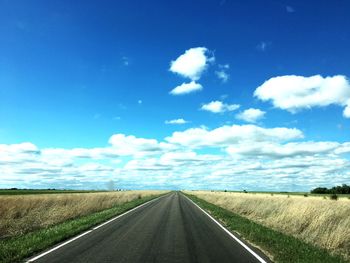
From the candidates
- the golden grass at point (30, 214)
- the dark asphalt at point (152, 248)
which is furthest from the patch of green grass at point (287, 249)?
the golden grass at point (30, 214)

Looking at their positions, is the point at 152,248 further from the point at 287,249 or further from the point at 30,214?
the point at 30,214

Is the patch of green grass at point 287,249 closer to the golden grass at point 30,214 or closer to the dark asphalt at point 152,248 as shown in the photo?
the dark asphalt at point 152,248

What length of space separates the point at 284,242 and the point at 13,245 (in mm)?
8790

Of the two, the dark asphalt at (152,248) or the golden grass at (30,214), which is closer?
the dark asphalt at (152,248)

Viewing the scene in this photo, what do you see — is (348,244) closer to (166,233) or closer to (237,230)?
(237,230)

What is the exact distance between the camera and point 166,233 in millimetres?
17062

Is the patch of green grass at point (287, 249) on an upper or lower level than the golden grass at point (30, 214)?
lower

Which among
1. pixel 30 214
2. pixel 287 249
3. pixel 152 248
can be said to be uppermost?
pixel 30 214

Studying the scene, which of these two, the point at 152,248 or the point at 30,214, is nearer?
the point at 152,248

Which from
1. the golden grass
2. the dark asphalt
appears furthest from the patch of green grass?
the golden grass

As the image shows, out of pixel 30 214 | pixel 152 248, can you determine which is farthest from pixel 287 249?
pixel 30 214

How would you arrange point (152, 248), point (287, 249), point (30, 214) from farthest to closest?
point (30, 214) < point (152, 248) < point (287, 249)

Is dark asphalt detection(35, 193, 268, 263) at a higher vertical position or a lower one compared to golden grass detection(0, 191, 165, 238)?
lower

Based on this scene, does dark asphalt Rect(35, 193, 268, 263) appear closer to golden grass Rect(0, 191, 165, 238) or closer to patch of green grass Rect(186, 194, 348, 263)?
patch of green grass Rect(186, 194, 348, 263)
